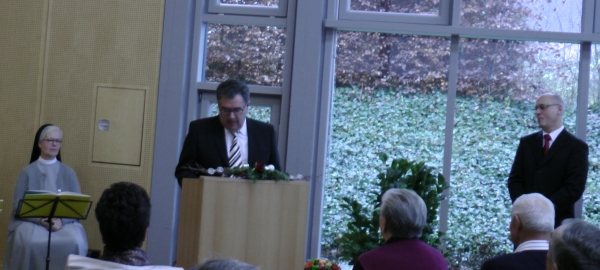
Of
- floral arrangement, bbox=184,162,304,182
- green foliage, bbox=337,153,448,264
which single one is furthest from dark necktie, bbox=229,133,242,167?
green foliage, bbox=337,153,448,264

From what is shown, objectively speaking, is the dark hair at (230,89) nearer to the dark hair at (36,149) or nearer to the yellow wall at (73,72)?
the yellow wall at (73,72)

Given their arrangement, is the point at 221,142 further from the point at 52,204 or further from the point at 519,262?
the point at 519,262

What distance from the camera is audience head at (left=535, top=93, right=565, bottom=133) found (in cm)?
586

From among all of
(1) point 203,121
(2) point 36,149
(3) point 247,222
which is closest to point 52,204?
(2) point 36,149

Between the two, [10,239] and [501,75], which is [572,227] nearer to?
[501,75]

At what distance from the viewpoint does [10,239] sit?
21.0 feet

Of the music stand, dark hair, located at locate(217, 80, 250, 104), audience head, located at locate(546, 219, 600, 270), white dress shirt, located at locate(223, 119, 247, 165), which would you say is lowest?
the music stand

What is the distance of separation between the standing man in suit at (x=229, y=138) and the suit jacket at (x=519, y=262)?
2.02m

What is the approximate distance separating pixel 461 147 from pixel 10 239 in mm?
3984

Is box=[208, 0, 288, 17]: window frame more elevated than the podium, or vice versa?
box=[208, 0, 288, 17]: window frame

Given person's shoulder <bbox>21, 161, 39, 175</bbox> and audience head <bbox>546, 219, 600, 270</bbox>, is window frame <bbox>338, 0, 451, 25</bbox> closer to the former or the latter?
person's shoulder <bbox>21, 161, 39, 175</bbox>

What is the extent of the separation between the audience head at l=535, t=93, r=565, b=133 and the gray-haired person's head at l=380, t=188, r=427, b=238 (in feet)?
9.27

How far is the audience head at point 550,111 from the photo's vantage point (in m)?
5.86

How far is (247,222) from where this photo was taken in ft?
12.9
